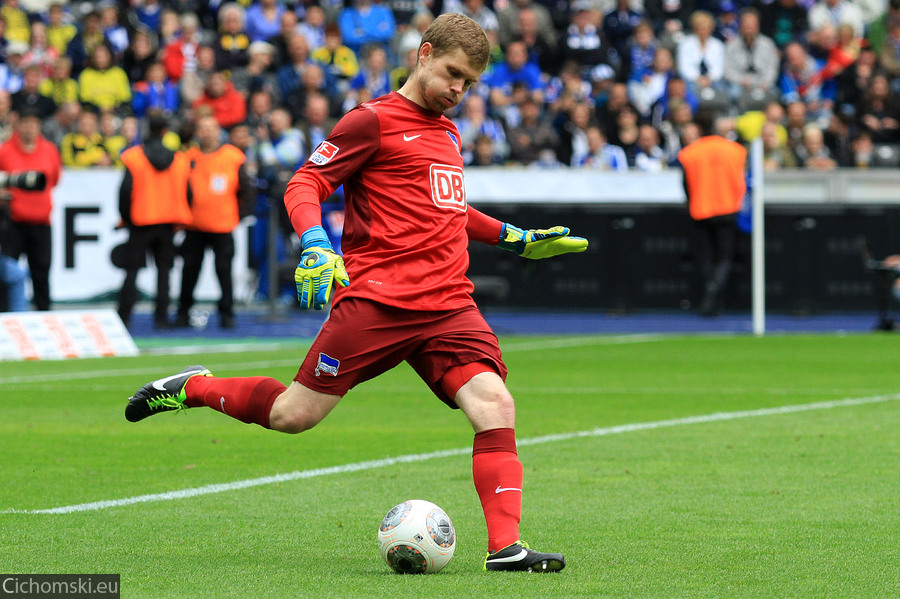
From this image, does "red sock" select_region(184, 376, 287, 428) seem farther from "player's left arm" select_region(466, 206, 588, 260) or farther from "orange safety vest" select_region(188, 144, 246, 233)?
"orange safety vest" select_region(188, 144, 246, 233)

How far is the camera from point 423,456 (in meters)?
8.11

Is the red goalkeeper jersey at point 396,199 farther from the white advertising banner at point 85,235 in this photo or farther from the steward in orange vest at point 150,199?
the white advertising banner at point 85,235

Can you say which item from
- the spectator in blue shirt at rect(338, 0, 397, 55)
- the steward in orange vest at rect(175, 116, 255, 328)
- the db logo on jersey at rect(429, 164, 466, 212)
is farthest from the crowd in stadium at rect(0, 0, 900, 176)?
the db logo on jersey at rect(429, 164, 466, 212)

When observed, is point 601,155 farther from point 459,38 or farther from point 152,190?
point 459,38

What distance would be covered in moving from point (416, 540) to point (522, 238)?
4.74 feet

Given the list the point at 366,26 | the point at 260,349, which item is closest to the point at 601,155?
the point at 366,26

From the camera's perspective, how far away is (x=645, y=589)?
182 inches

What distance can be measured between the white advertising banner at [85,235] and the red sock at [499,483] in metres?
14.7

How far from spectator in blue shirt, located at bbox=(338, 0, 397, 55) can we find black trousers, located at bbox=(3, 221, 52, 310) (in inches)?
Result: 321

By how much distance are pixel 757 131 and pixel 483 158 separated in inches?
167

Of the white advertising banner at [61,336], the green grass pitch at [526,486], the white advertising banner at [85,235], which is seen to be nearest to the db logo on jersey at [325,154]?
the green grass pitch at [526,486]

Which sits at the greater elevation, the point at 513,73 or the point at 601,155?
the point at 513,73

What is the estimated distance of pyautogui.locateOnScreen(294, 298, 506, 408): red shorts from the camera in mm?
5242

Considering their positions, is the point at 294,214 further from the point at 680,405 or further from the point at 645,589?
the point at 680,405
